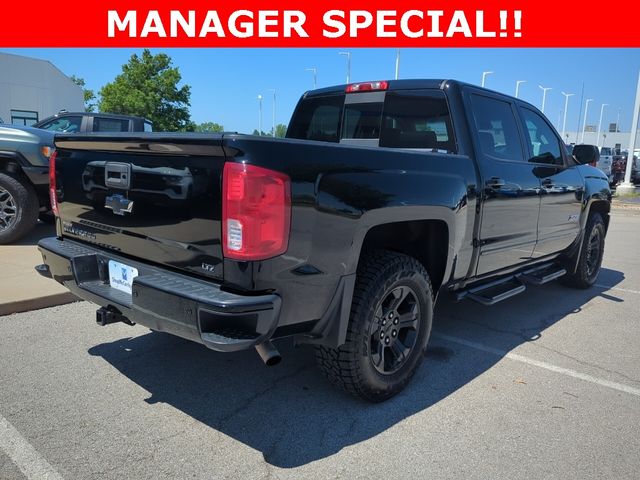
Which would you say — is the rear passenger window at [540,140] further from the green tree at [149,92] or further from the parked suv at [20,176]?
the green tree at [149,92]

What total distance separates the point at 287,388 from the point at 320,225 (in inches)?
51.1

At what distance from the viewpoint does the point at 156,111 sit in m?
34.5

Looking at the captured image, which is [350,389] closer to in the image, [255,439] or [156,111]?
[255,439]

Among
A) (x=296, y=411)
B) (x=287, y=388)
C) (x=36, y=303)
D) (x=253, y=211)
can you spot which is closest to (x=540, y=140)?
(x=287, y=388)

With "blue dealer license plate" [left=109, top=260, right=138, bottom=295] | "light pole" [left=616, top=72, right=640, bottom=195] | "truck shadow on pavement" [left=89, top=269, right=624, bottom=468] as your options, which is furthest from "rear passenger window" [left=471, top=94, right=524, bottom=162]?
"light pole" [left=616, top=72, right=640, bottom=195]

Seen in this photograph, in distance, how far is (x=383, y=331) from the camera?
3004 mm

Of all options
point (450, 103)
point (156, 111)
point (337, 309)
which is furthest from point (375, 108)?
point (156, 111)

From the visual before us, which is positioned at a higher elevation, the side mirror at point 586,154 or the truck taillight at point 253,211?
the side mirror at point 586,154

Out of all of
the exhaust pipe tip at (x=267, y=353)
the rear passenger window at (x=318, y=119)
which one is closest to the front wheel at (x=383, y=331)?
the exhaust pipe tip at (x=267, y=353)

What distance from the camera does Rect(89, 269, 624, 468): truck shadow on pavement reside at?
8.75ft

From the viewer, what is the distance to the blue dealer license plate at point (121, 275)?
2.66 m

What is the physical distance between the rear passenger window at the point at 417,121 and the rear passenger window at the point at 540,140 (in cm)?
120

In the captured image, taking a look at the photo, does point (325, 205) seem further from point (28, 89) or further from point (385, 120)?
point (28, 89)

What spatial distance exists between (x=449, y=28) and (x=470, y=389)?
47.7 ft
